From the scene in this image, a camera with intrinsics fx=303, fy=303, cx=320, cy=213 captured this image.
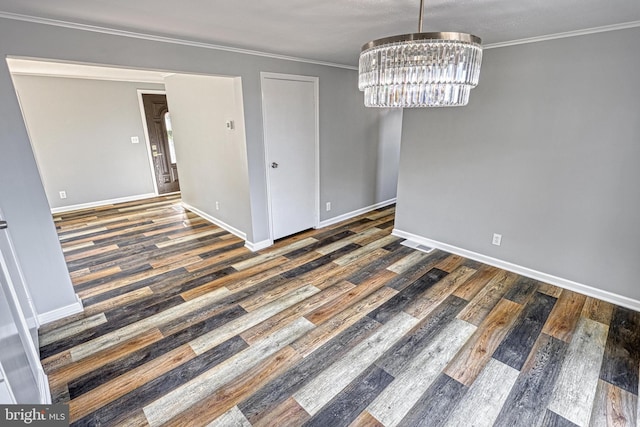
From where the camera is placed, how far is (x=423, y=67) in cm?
121

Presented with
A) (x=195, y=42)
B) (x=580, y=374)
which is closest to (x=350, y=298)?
(x=580, y=374)

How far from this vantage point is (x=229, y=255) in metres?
3.60

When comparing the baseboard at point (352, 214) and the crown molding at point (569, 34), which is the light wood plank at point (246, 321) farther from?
the crown molding at point (569, 34)

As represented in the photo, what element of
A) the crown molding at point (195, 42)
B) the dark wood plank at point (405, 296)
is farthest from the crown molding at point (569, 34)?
the dark wood plank at point (405, 296)

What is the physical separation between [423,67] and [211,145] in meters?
3.52

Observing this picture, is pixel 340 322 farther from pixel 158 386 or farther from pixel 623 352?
pixel 623 352

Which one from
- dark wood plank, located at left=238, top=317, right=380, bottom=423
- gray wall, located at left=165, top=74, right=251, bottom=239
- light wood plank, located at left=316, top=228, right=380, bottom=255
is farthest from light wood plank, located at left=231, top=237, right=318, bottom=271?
dark wood plank, located at left=238, top=317, right=380, bottom=423

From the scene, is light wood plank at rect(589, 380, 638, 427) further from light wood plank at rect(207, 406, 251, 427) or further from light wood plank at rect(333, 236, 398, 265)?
light wood plank at rect(333, 236, 398, 265)

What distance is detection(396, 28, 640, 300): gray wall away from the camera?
235cm

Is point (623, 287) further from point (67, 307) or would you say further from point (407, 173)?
point (67, 307)

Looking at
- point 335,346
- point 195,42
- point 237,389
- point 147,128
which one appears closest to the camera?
point 237,389

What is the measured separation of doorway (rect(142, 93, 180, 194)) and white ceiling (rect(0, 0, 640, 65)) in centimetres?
390

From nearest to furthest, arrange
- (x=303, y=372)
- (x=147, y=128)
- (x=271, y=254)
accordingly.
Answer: (x=303, y=372) < (x=271, y=254) < (x=147, y=128)
